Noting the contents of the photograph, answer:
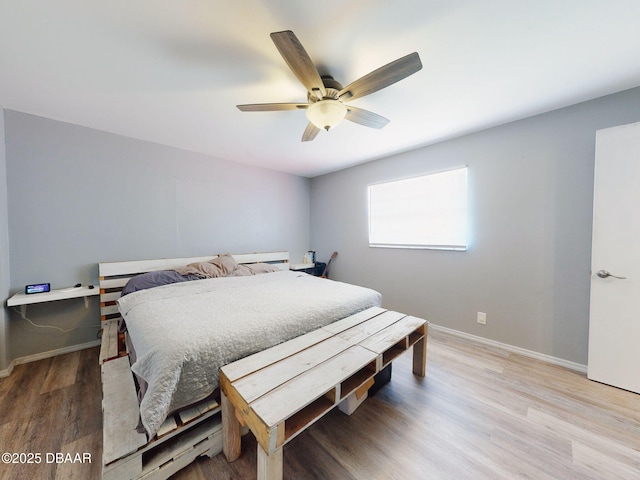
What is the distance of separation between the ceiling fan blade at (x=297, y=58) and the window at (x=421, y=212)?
205 centimetres

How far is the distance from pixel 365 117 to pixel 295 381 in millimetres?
1852

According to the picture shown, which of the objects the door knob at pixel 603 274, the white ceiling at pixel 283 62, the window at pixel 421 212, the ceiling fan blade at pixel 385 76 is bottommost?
the door knob at pixel 603 274

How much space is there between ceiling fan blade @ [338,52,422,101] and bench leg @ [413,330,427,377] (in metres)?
1.94

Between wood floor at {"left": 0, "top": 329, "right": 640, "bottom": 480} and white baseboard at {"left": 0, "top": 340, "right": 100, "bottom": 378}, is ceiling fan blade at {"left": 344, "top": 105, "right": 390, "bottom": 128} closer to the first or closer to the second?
wood floor at {"left": 0, "top": 329, "right": 640, "bottom": 480}

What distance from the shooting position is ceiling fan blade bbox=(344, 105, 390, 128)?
67.4 inches

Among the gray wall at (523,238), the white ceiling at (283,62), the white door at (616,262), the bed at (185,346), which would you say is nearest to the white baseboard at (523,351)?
the gray wall at (523,238)

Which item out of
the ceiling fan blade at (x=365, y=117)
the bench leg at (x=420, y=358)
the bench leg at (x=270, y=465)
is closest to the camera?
the bench leg at (x=270, y=465)

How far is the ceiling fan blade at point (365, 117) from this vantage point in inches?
67.4

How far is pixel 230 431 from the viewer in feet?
4.06

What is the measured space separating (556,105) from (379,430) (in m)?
3.03

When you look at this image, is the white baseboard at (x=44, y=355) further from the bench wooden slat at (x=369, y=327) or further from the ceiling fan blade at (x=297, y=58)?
the ceiling fan blade at (x=297, y=58)

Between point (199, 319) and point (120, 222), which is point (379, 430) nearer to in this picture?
point (199, 319)

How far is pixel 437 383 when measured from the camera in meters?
1.89

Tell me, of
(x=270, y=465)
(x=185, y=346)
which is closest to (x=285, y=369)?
(x=270, y=465)
